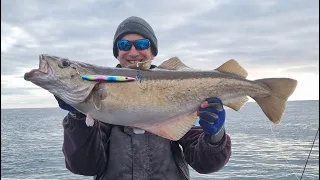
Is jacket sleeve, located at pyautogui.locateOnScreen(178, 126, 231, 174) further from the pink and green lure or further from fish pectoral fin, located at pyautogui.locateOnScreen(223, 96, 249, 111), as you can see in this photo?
the pink and green lure

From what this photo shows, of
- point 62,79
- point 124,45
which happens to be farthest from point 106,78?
point 124,45

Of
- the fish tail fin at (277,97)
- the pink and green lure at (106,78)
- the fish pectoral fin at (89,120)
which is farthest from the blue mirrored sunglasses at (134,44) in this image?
the fish tail fin at (277,97)

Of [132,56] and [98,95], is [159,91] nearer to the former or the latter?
[98,95]

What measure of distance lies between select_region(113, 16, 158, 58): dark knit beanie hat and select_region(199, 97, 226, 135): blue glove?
1568 millimetres

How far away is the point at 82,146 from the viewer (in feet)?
12.6

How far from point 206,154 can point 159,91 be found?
1039mm

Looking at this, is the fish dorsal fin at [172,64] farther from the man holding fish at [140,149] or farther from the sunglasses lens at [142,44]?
the sunglasses lens at [142,44]

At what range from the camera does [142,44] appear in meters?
4.61

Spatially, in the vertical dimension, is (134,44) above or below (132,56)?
above

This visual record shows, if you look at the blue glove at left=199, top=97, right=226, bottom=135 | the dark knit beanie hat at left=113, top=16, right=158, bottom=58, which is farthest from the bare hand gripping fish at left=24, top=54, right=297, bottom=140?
the dark knit beanie hat at left=113, top=16, right=158, bottom=58

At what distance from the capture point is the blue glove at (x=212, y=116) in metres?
3.88

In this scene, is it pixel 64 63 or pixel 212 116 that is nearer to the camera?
pixel 64 63

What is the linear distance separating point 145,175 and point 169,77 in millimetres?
1228

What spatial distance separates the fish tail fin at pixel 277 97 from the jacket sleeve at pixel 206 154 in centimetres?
62
